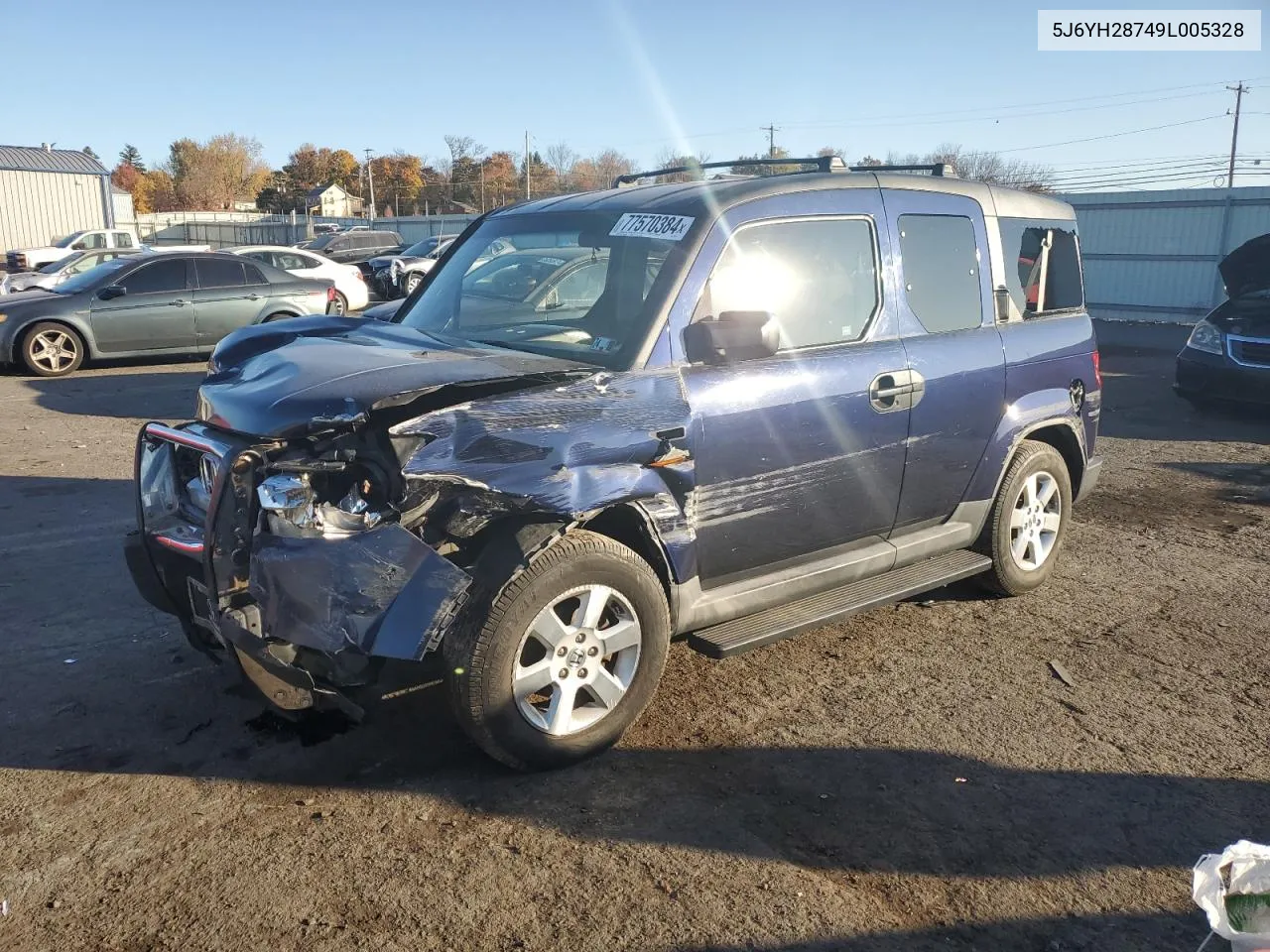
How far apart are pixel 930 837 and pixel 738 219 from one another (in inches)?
95.0

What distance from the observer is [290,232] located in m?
52.0

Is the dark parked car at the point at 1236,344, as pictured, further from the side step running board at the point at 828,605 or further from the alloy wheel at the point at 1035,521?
the side step running board at the point at 828,605

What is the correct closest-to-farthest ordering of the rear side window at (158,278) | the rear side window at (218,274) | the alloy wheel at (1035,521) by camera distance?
the alloy wheel at (1035,521) → the rear side window at (158,278) → the rear side window at (218,274)

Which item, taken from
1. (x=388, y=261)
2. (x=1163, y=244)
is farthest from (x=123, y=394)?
(x=1163, y=244)

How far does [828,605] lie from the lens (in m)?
4.21

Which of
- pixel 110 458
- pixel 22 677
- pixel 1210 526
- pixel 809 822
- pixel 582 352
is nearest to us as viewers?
pixel 809 822

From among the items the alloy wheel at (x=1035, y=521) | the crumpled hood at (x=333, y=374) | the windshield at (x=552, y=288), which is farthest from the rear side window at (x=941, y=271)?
the crumpled hood at (x=333, y=374)

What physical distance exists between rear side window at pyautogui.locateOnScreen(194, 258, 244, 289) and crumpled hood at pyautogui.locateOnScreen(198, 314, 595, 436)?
984cm

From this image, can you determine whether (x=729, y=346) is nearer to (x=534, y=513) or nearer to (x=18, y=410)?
(x=534, y=513)

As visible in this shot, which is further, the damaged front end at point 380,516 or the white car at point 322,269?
the white car at point 322,269

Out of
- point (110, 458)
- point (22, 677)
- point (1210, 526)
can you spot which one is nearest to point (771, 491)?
point (22, 677)

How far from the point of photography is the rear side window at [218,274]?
13.2 metres

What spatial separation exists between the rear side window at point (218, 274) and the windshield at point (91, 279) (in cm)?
87

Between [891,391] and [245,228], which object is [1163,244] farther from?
[245,228]
